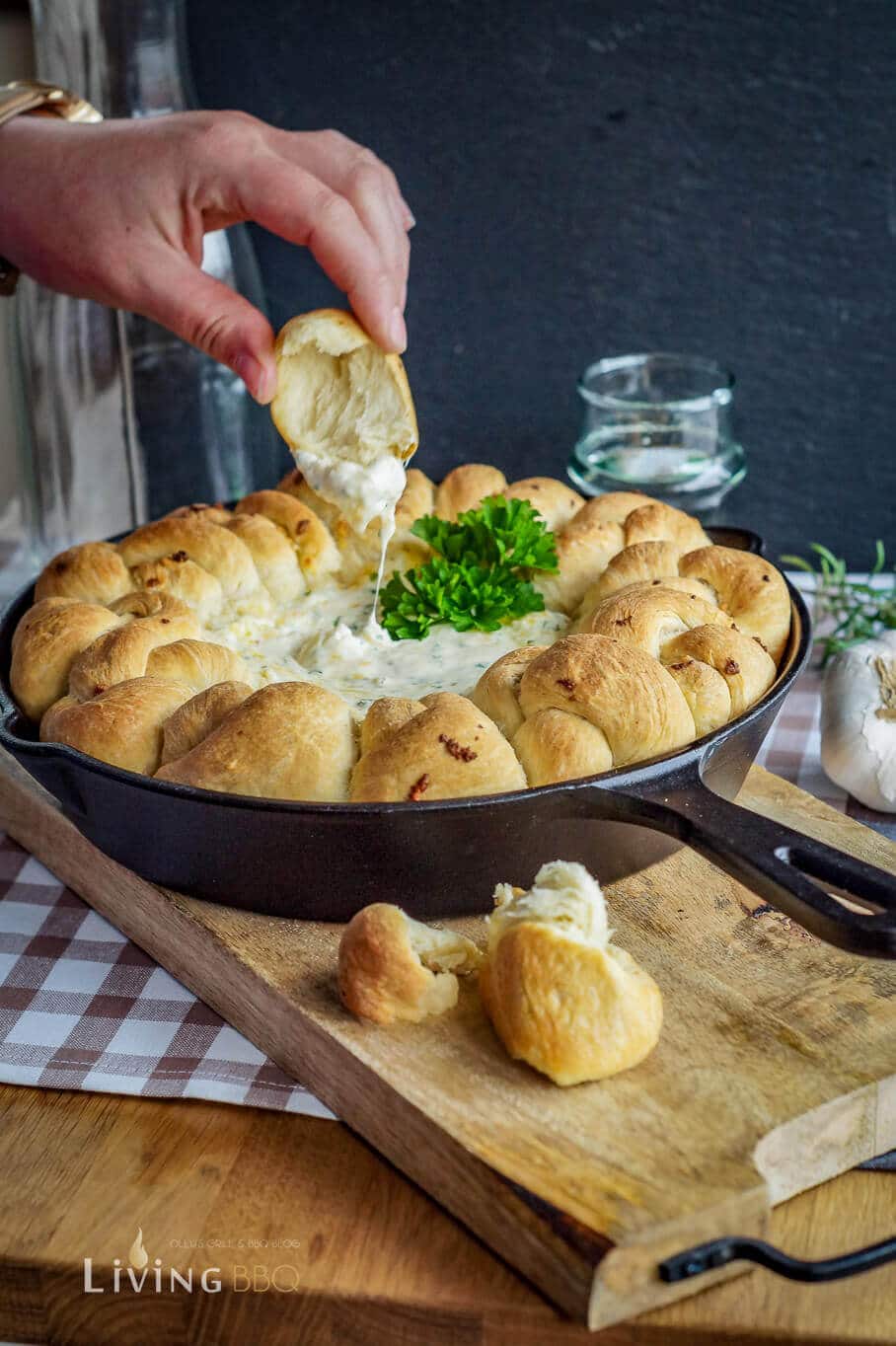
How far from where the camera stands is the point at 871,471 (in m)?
2.91

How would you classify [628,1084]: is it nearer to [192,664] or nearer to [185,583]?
[192,664]

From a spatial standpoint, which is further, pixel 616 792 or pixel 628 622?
pixel 628 622

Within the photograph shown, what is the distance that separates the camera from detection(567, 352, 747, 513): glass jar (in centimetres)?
247

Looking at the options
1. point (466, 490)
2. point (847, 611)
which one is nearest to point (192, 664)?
point (466, 490)

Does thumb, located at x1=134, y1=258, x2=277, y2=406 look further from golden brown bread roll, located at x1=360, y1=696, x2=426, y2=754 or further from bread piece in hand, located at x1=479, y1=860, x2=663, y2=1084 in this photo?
bread piece in hand, located at x1=479, y1=860, x2=663, y2=1084

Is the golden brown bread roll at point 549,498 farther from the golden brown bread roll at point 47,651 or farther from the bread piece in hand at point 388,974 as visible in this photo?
the bread piece in hand at point 388,974

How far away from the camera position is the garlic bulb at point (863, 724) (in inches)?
71.4

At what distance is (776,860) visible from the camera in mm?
1228

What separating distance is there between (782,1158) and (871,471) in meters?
1.99

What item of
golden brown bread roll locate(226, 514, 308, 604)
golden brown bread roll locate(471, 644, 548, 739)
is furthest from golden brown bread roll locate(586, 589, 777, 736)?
golden brown bread roll locate(226, 514, 308, 604)

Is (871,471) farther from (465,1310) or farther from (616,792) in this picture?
(465,1310)

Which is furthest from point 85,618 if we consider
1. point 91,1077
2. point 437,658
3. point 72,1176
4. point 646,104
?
point 646,104

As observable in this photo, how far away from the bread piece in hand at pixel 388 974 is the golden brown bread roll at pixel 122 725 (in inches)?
12.7

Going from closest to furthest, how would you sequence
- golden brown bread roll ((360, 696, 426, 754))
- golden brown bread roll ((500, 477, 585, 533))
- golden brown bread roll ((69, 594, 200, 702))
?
golden brown bread roll ((360, 696, 426, 754)) < golden brown bread roll ((69, 594, 200, 702)) < golden brown bread roll ((500, 477, 585, 533))
